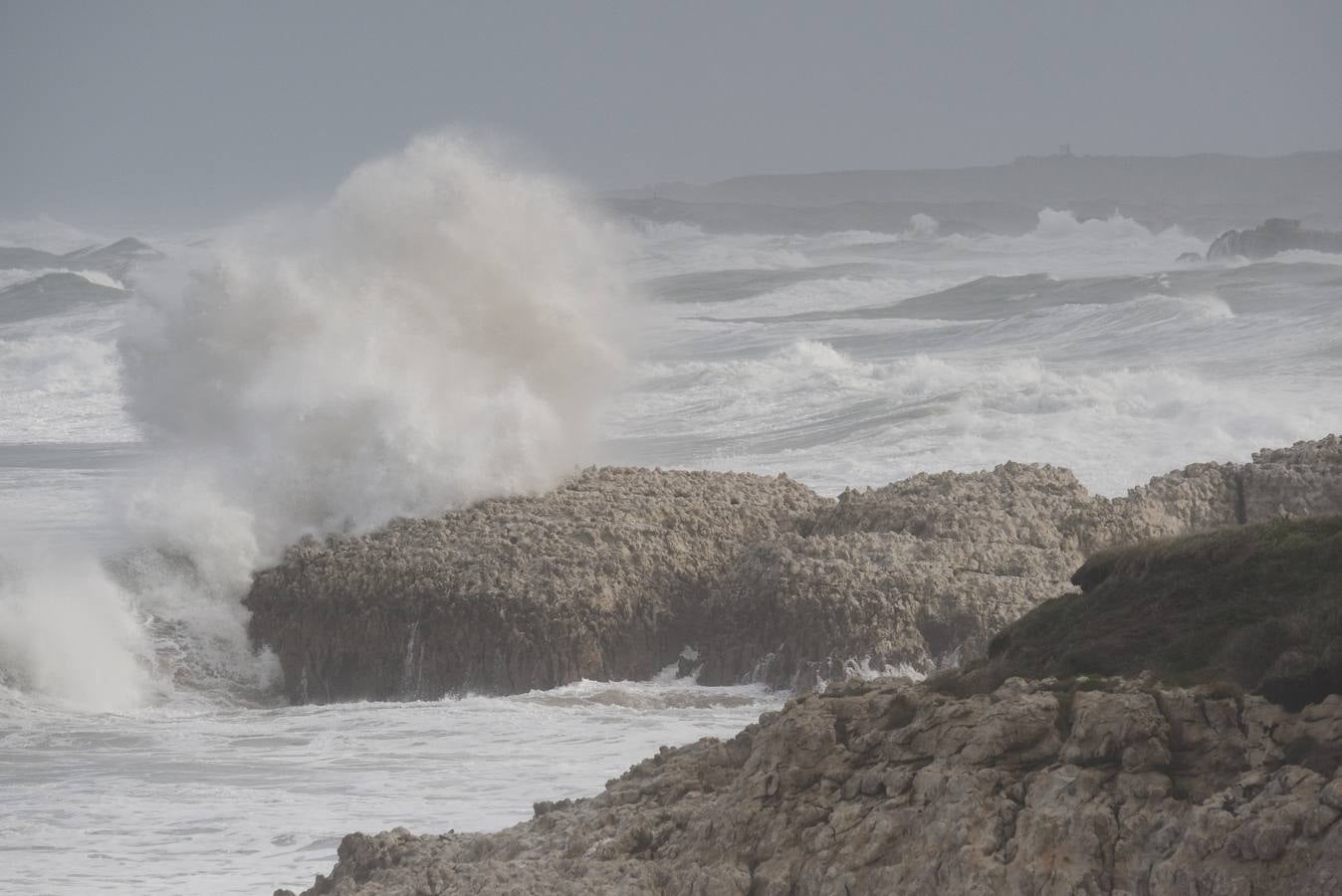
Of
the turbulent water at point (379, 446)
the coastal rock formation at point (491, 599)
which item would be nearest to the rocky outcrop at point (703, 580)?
the coastal rock formation at point (491, 599)

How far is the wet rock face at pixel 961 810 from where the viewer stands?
20.0 feet

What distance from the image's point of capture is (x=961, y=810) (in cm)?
675

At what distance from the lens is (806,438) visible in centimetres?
2636

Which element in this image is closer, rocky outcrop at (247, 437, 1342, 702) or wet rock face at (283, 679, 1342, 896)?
wet rock face at (283, 679, 1342, 896)

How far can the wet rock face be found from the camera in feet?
20.0

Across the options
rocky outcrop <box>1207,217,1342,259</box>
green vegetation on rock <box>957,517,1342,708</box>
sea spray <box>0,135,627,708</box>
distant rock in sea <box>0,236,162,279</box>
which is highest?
distant rock in sea <box>0,236,162,279</box>

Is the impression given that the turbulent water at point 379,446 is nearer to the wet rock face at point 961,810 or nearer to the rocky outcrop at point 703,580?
the rocky outcrop at point 703,580

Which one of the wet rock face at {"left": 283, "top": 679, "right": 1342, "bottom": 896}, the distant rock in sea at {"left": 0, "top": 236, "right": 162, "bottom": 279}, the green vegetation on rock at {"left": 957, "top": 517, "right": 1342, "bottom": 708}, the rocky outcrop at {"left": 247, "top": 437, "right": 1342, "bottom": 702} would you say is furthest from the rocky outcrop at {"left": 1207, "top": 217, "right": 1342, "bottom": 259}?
the wet rock face at {"left": 283, "top": 679, "right": 1342, "bottom": 896}

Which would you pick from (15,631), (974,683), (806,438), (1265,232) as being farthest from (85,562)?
(1265,232)

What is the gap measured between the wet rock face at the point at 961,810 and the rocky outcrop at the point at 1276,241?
55858 mm

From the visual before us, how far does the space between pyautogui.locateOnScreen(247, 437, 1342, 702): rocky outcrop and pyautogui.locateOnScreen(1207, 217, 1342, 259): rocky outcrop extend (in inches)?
1846

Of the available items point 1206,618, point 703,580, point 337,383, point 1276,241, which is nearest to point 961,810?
point 1206,618

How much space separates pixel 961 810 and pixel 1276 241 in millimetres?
57856

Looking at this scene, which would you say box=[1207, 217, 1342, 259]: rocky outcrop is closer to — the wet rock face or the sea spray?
the sea spray
